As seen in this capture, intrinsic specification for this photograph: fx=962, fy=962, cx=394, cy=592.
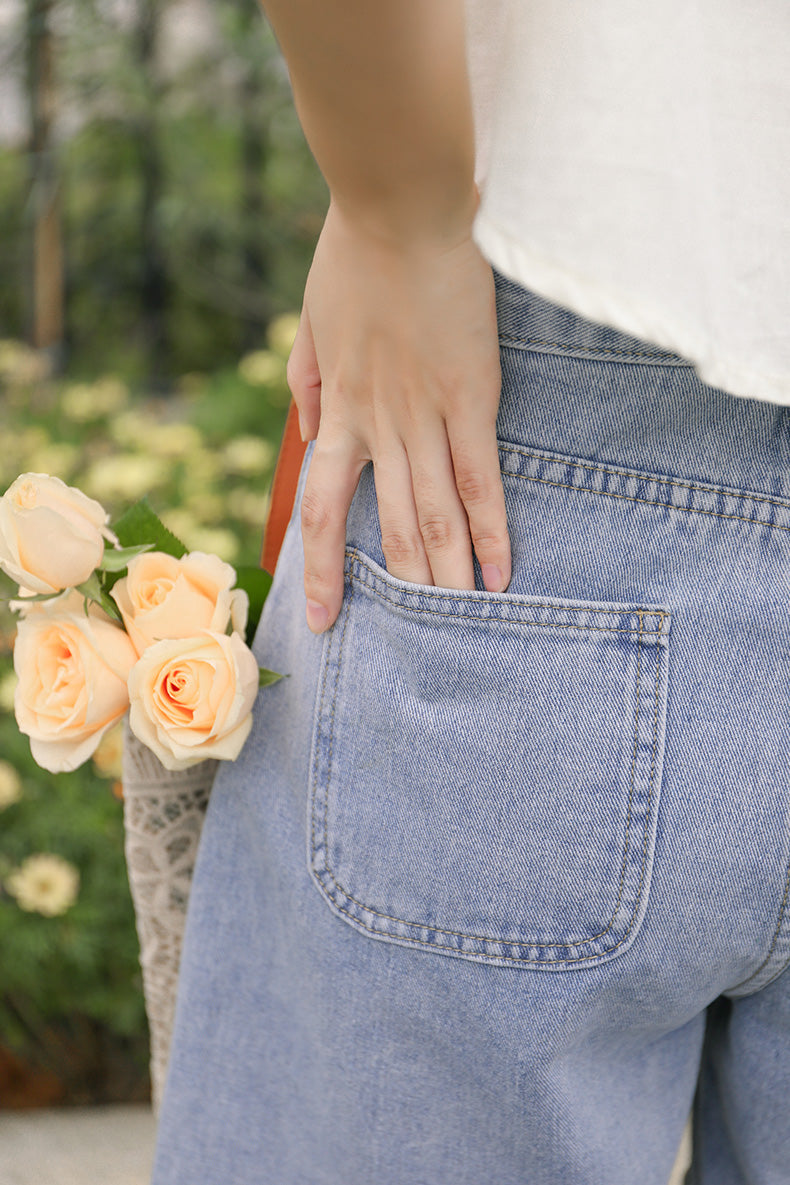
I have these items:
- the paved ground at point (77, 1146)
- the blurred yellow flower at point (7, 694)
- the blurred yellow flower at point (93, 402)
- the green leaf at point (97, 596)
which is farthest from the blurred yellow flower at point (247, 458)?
the green leaf at point (97, 596)

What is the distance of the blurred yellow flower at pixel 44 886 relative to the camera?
1.64 m

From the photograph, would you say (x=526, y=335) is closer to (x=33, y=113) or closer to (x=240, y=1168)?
(x=240, y=1168)

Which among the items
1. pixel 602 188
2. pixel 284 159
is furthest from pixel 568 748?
pixel 284 159

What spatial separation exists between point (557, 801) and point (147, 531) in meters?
0.42

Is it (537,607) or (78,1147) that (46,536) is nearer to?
(537,607)

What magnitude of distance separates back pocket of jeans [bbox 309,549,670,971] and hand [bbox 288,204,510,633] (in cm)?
2

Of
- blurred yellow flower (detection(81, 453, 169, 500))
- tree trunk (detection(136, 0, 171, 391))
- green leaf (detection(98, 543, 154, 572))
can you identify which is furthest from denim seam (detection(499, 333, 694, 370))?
tree trunk (detection(136, 0, 171, 391))

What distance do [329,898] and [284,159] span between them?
13.5 feet

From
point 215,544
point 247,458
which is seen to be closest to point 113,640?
point 215,544

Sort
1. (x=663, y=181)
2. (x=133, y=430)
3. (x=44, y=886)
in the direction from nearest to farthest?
(x=663, y=181)
(x=44, y=886)
(x=133, y=430)

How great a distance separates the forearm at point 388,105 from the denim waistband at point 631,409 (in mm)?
84

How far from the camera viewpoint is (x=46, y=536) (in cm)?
69

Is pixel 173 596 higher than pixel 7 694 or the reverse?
higher

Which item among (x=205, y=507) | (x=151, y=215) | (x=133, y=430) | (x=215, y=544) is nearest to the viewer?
(x=215, y=544)
